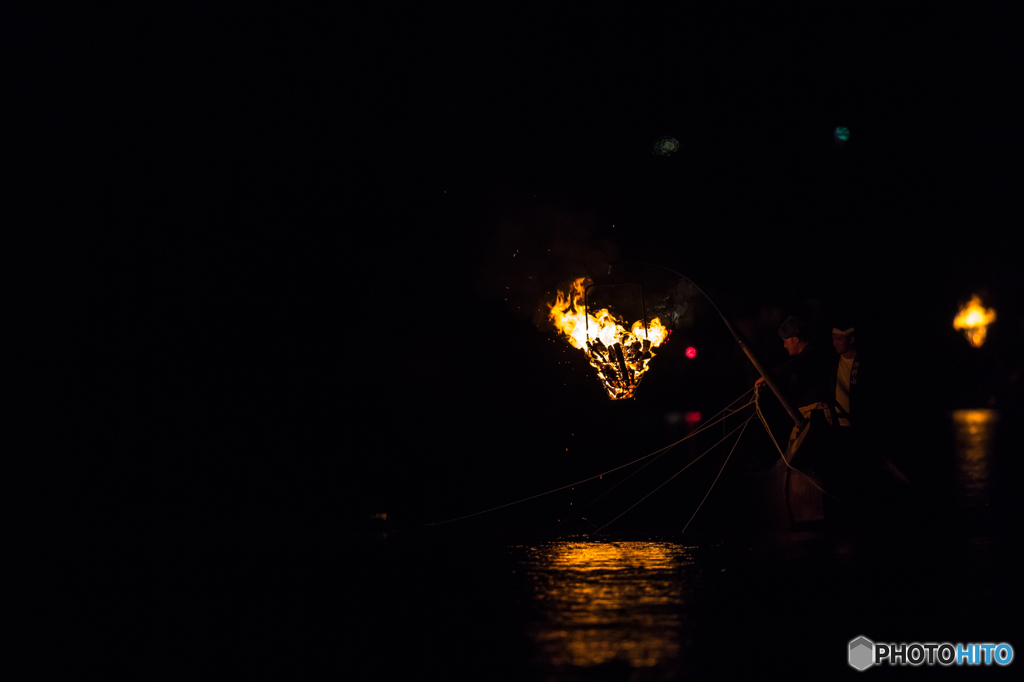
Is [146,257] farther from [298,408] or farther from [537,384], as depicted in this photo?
[537,384]

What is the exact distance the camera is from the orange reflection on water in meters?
4.50

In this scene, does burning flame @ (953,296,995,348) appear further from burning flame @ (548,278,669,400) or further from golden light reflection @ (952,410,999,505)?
burning flame @ (548,278,669,400)

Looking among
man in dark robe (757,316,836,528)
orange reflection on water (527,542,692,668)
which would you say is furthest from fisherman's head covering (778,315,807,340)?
orange reflection on water (527,542,692,668)

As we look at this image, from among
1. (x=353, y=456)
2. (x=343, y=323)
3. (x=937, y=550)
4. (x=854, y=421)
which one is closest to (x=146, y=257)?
(x=343, y=323)

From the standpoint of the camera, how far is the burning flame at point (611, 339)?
985 cm

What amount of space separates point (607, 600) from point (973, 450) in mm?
12050

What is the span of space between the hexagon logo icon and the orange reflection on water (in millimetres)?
967

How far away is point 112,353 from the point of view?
13211 millimetres

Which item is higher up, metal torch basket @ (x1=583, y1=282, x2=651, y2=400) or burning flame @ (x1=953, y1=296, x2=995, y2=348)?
burning flame @ (x1=953, y1=296, x2=995, y2=348)

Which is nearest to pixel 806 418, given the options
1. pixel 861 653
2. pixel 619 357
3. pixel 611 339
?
pixel 611 339

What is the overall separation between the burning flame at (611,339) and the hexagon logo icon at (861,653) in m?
5.04

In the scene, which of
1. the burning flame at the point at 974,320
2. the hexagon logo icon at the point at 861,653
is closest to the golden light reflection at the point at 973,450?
the hexagon logo icon at the point at 861,653

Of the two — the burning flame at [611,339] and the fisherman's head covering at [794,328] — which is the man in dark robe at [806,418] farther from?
the burning flame at [611,339]

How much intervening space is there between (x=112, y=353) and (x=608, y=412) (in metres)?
15.7
